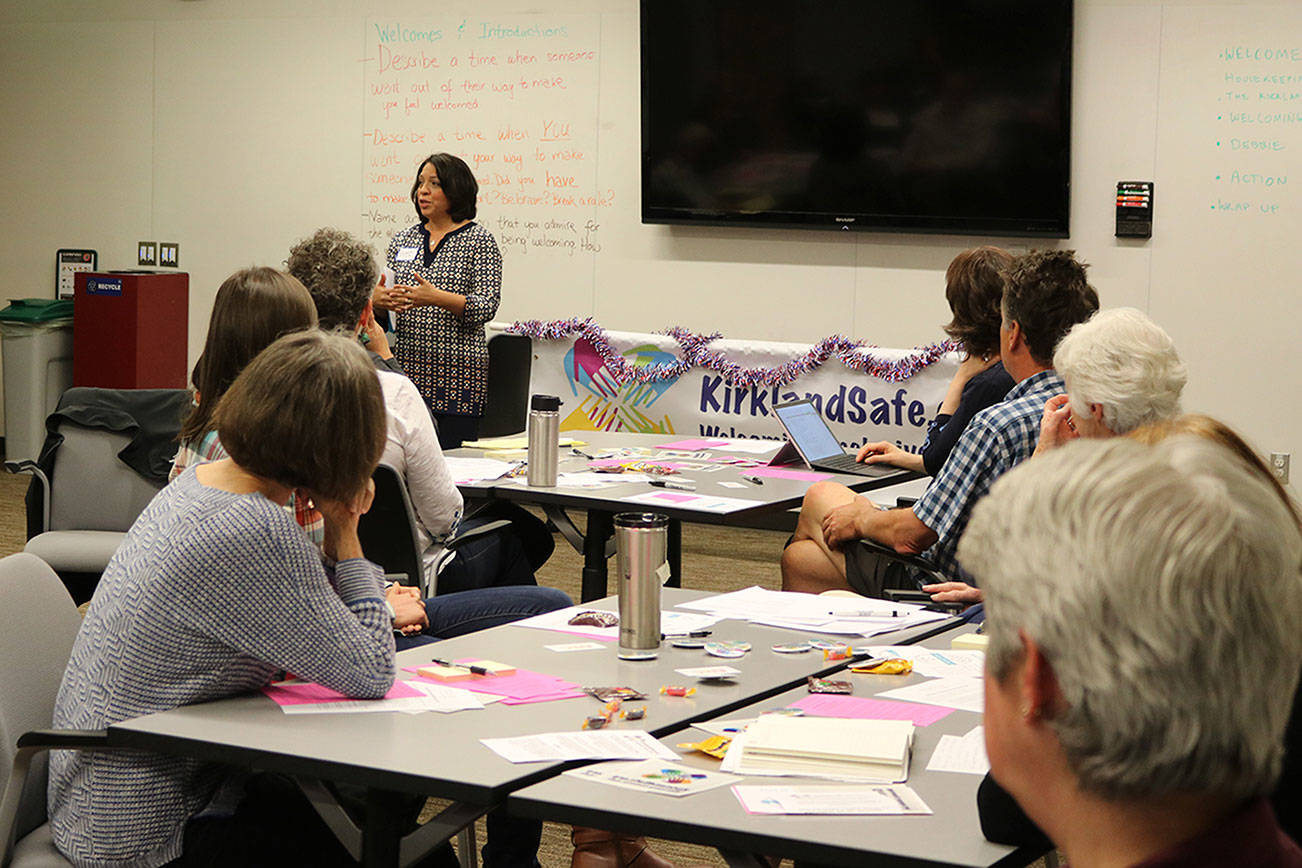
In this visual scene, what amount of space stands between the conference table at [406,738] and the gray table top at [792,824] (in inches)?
3.8

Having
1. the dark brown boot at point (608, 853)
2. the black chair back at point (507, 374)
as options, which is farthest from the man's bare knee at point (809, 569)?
the black chair back at point (507, 374)

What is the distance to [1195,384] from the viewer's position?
673 cm

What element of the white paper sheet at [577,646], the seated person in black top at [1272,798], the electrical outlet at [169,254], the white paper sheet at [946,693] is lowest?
the white paper sheet at [946,693]

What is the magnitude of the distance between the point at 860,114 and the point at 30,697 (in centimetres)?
552

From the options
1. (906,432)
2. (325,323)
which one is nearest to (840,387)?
(906,432)

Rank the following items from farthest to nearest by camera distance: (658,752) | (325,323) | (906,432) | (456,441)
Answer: (906,432) → (456,441) → (325,323) → (658,752)

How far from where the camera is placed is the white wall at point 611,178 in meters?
6.57

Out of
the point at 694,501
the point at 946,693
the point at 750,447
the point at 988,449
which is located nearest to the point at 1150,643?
the point at 946,693

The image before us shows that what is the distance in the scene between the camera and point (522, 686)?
238cm

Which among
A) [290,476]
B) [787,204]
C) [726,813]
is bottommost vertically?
[726,813]

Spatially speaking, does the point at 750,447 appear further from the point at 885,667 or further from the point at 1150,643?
the point at 1150,643

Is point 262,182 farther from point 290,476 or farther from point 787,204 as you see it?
point 290,476

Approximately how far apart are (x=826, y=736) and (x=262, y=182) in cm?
734

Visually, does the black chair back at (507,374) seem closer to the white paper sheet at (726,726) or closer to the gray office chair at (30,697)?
the gray office chair at (30,697)
